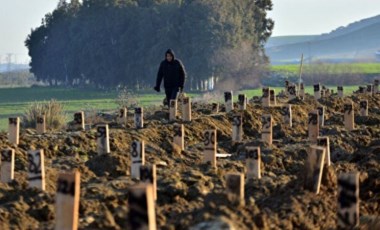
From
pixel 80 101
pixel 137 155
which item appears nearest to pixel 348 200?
pixel 137 155

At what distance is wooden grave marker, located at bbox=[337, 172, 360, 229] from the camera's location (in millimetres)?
7930

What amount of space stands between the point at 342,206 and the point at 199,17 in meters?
70.7

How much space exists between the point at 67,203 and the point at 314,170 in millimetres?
2586

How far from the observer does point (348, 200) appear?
7930 millimetres

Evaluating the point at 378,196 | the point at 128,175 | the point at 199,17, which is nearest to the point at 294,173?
the point at 128,175

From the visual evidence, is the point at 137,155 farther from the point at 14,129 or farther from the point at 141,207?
the point at 141,207

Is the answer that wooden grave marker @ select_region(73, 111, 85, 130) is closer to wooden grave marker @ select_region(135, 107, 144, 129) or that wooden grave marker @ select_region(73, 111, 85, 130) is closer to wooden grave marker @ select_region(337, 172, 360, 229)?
wooden grave marker @ select_region(135, 107, 144, 129)

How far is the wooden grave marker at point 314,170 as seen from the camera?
9.10 m

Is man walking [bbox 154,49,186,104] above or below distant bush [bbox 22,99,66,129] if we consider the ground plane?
above

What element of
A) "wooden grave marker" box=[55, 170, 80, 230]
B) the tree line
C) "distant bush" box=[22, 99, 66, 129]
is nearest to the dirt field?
"wooden grave marker" box=[55, 170, 80, 230]

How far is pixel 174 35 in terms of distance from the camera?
8038 centimetres

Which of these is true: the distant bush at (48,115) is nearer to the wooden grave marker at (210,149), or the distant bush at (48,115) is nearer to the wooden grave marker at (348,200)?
the wooden grave marker at (210,149)

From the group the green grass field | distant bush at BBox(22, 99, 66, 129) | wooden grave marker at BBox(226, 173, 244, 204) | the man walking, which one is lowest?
the green grass field

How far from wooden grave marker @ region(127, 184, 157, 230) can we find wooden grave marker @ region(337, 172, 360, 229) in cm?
213
